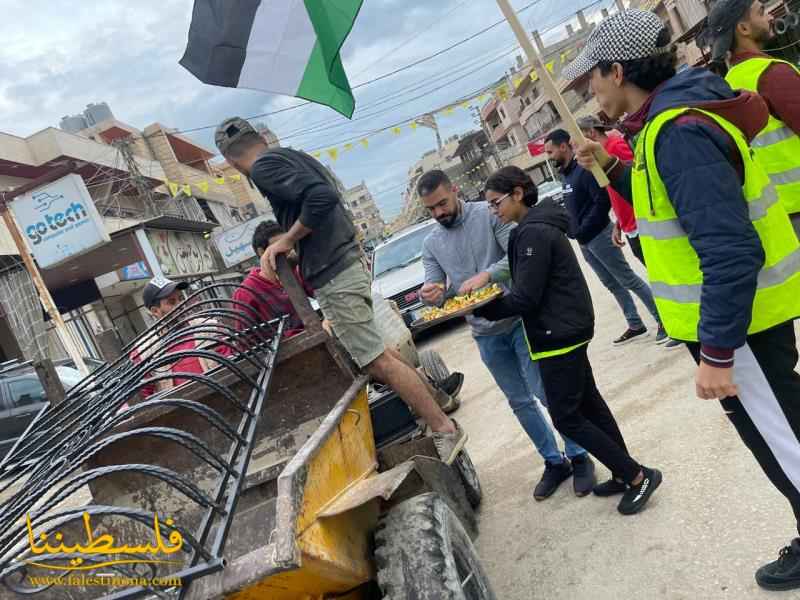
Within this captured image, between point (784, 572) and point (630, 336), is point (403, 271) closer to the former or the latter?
point (630, 336)

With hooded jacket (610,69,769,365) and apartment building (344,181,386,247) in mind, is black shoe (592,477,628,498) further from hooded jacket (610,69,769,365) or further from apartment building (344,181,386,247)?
apartment building (344,181,386,247)

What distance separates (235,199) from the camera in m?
44.2

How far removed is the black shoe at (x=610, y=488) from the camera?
134 inches

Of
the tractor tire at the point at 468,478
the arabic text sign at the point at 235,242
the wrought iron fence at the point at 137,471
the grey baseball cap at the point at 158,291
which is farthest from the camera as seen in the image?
the arabic text sign at the point at 235,242

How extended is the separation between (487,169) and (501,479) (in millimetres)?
63631

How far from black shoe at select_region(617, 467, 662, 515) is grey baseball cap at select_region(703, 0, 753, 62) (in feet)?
6.97

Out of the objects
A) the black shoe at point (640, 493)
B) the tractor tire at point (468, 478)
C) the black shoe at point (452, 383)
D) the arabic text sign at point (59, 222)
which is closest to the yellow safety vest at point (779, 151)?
the black shoe at point (640, 493)

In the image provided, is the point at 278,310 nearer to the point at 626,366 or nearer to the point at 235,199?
the point at 626,366

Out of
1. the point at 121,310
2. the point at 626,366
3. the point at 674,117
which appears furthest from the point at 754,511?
the point at 121,310

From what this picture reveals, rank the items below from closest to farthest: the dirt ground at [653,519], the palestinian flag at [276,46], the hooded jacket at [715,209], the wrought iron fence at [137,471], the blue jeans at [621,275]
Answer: the wrought iron fence at [137,471] → the hooded jacket at [715,209] → the dirt ground at [653,519] → the palestinian flag at [276,46] → the blue jeans at [621,275]

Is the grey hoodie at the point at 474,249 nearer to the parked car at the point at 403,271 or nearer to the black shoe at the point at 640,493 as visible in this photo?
the black shoe at the point at 640,493

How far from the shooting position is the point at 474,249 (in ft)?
12.6

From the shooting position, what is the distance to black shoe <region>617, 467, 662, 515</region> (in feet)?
10.3

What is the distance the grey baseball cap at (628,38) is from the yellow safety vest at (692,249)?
27 cm
